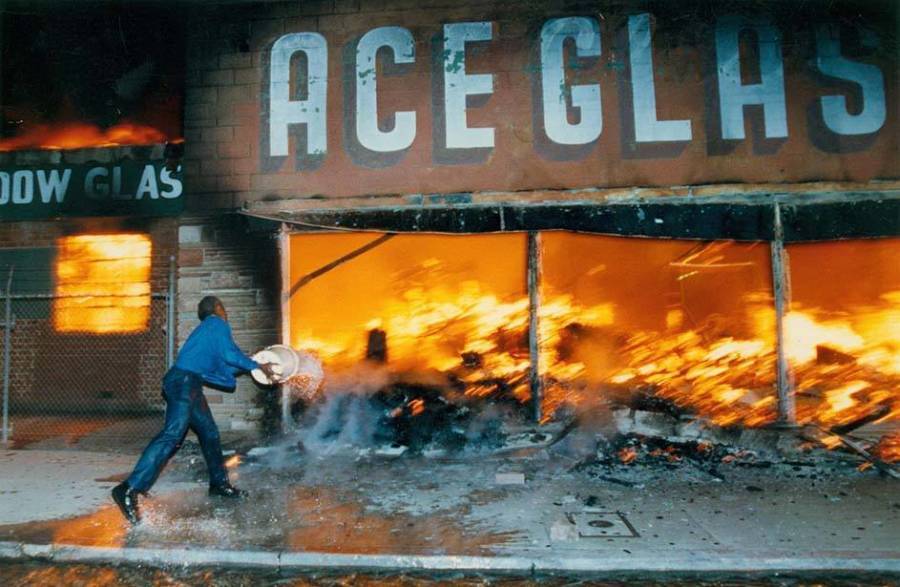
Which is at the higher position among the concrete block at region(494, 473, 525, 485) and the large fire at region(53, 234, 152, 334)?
the large fire at region(53, 234, 152, 334)

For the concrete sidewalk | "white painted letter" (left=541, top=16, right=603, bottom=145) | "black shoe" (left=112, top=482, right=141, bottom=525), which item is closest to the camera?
the concrete sidewalk

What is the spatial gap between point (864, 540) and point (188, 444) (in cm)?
693

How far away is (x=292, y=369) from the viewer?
20.0ft

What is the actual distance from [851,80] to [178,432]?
8522 mm

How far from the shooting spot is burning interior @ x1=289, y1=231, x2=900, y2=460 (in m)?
7.01

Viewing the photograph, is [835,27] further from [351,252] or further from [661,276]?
[351,252]

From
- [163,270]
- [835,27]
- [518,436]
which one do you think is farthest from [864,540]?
[163,270]

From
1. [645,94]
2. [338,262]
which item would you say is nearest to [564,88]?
[645,94]

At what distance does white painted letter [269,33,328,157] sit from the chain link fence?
9.57 ft

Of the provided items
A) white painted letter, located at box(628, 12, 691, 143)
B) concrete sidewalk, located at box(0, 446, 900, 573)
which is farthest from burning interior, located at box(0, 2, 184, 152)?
white painted letter, located at box(628, 12, 691, 143)

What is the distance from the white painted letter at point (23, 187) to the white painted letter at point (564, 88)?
292 inches

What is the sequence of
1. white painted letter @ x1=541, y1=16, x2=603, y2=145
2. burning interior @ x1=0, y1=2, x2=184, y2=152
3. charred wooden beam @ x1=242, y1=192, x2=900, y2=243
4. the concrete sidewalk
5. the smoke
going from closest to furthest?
the concrete sidewalk < charred wooden beam @ x1=242, y1=192, x2=900, y2=243 < the smoke < white painted letter @ x1=541, y1=16, x2=603, y2=145 < burning interior @ x1=0, y1=2, x2=184, y2=152

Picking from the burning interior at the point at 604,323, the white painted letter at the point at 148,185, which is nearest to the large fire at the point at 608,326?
the burning interior at the point at 604,323

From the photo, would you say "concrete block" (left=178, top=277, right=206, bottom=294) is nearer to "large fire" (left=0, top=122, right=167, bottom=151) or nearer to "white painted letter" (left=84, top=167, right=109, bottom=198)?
"white painted letter" (left=84, top=167, right=109, bottom=198)
